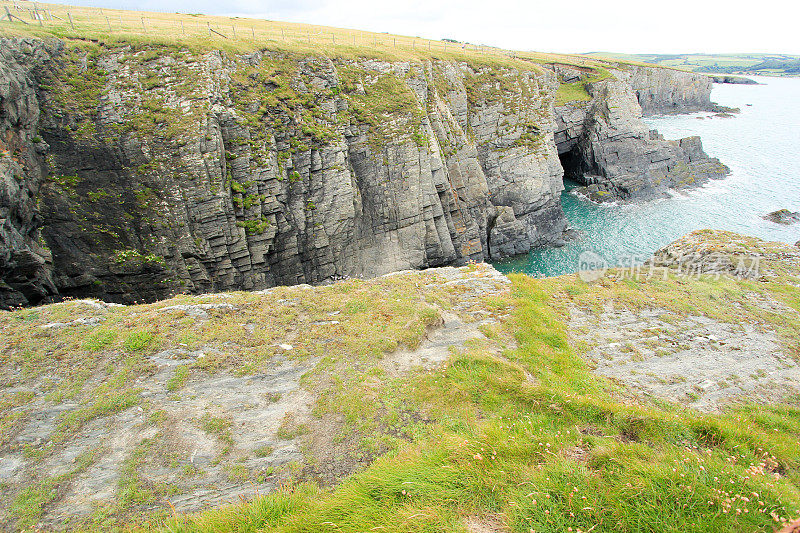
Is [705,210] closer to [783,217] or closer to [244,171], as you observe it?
[783,217]

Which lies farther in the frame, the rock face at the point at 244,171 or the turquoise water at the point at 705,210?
the turquoise water at the point at 705,210

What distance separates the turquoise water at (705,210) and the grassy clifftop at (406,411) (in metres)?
16.2

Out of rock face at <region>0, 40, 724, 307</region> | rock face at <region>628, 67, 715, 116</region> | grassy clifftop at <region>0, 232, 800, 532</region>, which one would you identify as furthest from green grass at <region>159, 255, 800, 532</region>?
rock face at <region>628, 67, 715, 116</region>

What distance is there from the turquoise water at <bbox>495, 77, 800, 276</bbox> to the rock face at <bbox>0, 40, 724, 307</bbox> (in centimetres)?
496

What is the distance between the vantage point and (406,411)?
32.8ft

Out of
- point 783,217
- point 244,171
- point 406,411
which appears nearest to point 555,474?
point 406,411

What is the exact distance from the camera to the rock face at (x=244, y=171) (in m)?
24.5

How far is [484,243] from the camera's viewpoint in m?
44.8

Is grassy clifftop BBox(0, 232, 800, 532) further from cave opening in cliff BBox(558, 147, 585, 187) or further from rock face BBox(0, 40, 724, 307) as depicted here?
cave opening in cliff BBox(558, 147, 585, 187)

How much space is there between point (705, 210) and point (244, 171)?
5815 cm

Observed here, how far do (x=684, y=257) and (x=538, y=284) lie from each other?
11.8m

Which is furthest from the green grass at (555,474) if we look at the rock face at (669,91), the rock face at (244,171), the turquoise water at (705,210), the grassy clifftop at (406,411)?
the rock face at (669,91)

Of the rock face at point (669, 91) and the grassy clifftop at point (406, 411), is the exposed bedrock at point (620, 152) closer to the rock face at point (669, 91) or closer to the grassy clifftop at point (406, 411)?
the rock face at point (669, 91)

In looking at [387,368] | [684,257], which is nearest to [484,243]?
[684,257]
